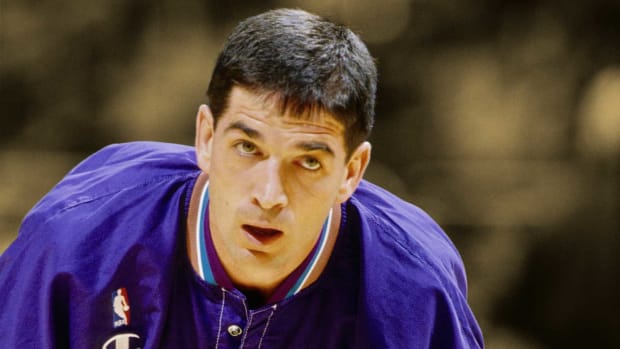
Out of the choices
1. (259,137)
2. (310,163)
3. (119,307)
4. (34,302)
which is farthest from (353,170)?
(34,302)

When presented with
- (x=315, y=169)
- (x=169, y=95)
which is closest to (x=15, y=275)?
(x=315, y=169)

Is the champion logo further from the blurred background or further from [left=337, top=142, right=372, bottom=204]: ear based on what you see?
the blurred background

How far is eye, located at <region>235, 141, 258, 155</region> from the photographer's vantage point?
5.06 ft

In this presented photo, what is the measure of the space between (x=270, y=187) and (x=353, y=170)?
0.83 ft

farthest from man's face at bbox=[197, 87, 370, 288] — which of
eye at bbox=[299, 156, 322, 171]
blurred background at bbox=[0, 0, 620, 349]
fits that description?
blurred background at bbox=[0, 0, 620, 349]

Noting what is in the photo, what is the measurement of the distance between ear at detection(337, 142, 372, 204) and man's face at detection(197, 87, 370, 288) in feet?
0.06

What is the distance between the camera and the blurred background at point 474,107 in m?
2.93

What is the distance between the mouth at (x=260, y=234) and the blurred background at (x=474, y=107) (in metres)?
1.48

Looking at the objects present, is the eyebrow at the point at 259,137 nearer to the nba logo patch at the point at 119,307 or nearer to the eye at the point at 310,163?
the eye at the point at 310,163

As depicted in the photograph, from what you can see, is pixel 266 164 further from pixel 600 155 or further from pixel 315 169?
pixel 600 155

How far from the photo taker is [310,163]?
1576mm

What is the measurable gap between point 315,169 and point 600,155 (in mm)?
1687

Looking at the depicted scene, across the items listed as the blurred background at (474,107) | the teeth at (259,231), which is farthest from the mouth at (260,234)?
the blurred background at (474,107)

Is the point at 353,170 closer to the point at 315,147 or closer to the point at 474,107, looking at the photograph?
the point at 315,147
